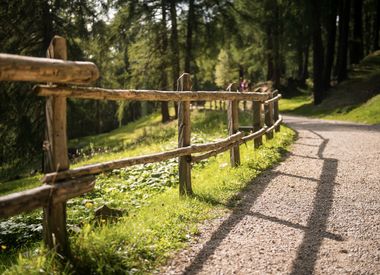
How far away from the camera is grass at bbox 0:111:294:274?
12.3 ft

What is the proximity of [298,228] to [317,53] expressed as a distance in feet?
74.4

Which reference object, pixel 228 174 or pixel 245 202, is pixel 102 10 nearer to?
pixel 228 174

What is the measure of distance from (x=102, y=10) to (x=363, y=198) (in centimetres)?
1556

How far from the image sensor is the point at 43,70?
3393mm

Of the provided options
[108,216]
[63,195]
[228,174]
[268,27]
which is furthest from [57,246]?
[268,27]

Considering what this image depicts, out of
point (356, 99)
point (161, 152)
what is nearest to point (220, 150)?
point (161, 152)

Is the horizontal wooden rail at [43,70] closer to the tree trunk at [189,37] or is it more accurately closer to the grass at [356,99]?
the grass at [356,99]

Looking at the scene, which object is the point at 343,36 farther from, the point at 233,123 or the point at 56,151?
the point at 56,151

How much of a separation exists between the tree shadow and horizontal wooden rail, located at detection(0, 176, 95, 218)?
136 cm

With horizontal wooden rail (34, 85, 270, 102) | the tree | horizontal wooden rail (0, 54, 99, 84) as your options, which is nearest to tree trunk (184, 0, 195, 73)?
horizontal wooden rail (34, 85, 270, 102)

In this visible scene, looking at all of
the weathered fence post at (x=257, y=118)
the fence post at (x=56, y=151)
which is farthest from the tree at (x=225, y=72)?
the fence post at (x=56, y=151)

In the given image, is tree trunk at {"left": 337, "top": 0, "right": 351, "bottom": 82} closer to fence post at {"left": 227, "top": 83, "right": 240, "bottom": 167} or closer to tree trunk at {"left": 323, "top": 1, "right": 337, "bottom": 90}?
tree trunk at {"left": 323, "top": 1, "right": 337, "bottom": 90}

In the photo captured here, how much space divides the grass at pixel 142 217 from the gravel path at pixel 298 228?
0.26m

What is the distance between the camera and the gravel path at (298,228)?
401 cm
